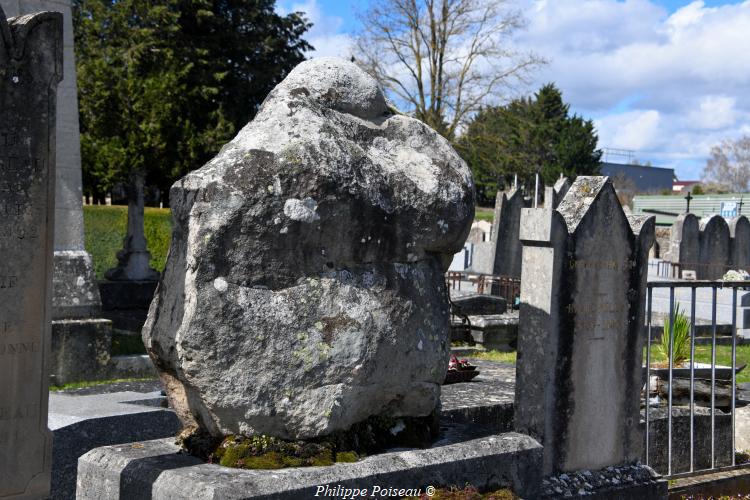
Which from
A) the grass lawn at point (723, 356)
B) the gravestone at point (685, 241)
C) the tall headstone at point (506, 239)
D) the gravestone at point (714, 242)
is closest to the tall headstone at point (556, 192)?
the tall headstone at point (506, 239)

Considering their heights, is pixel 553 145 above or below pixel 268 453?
above

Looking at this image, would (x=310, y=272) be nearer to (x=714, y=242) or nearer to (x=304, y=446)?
(x=304, y=446)

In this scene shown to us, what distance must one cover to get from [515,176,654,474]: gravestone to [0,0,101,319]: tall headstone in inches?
209

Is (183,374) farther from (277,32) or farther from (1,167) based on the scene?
(277,32)

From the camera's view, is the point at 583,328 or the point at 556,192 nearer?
the point at 583,328

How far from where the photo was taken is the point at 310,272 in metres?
3.59

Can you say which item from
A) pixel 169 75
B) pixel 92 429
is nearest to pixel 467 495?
pixel 92 429

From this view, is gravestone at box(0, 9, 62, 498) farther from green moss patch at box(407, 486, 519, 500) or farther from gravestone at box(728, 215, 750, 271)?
gravestone at box(728, 215, 750, 271)

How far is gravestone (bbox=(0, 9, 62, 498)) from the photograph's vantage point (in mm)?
4250

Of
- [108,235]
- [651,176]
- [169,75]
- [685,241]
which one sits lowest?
[108,235]

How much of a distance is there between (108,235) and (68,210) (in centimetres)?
1370

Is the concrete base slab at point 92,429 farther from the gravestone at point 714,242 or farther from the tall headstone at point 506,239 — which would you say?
the gravestone at point 714,242

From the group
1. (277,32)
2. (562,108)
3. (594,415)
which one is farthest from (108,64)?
(562,108)

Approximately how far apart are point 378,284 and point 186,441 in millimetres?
1075
